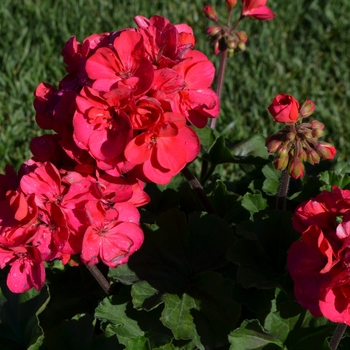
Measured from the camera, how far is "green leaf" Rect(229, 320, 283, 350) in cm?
184

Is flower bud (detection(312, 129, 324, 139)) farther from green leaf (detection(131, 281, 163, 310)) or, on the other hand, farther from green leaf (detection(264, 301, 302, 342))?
green leaf (detection(131, 281, 163, 310))

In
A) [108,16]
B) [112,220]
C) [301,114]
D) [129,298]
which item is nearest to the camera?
[112,220]

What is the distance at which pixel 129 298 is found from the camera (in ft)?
6.97

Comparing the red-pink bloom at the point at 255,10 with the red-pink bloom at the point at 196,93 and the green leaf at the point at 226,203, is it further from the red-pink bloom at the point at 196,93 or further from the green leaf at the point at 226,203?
the red-pink bloom at the point at 196,93

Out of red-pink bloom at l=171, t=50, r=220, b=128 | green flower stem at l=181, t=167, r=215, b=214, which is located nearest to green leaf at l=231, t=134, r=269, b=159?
green flower stem at l=181, t=167, r=215, b=214

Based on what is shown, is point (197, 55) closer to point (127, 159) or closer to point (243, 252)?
point (127, 159)

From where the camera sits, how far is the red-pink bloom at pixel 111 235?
1.62m

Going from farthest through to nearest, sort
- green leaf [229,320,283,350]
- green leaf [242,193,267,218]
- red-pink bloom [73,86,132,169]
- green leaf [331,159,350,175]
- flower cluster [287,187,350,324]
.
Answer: green leaf [331,159,350,175] → green leaf [242,193,267,218] → green leaf [229,320,283,350] → red-pink bloom [73,86,132,169] → flower cluster [287,187,350,324]

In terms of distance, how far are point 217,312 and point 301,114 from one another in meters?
0.69

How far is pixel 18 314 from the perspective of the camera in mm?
2221

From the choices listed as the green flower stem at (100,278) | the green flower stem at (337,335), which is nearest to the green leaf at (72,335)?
the green flower stem at (100,278)

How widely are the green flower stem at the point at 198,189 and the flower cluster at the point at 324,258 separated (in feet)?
1.54

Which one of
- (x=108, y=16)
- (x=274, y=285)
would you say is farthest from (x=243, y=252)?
(x=108, y=16)

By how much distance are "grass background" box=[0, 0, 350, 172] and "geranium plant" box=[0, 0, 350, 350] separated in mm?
1904
